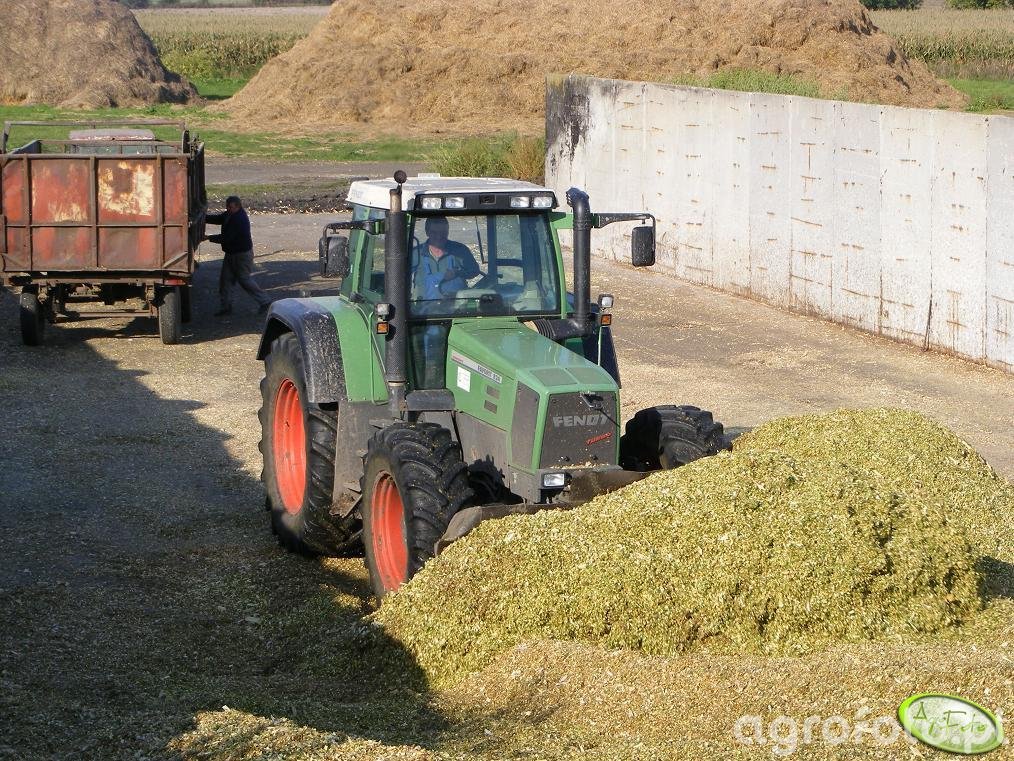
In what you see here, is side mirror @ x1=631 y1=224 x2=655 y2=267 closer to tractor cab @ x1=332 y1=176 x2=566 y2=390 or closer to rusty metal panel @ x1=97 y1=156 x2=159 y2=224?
tractor cab @ x1=332 y1=176 x2=566 y2=390

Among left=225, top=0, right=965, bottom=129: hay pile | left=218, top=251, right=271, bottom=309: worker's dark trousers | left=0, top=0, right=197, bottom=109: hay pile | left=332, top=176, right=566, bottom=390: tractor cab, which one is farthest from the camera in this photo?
left=0, top=0, right=197, bottom=109: hay pile

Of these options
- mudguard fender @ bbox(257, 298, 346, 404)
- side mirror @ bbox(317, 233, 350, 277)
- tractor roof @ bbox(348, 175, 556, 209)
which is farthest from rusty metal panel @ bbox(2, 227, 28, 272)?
side mirror @ bbox(317, 233, 350, 277)

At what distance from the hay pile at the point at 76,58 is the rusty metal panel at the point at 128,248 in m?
29.9

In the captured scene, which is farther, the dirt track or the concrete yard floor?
the concrete yard floor

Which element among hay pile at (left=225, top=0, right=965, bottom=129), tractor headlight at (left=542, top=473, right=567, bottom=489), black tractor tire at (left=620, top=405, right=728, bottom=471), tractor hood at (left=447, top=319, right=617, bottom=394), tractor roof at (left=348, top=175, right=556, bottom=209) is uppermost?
hay pile at (left=225, top=0, right=965, bottom=129)

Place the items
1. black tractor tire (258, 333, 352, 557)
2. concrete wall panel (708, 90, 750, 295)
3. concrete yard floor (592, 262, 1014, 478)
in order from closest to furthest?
black tractor tire (258, 333, 352, 557) → concrete yard floor (592, 262, 1014, 478) → concrete wall panel (708, 90, 750, 295)

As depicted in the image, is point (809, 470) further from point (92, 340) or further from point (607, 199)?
point (607, 199)

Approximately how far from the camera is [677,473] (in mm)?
7008

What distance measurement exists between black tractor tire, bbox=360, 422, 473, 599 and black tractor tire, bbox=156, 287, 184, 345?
8.78 m

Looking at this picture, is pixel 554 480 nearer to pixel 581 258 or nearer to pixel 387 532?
pixel 387 532

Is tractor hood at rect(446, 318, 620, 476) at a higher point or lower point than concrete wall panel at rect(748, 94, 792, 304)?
lower

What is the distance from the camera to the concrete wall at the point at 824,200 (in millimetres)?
15375

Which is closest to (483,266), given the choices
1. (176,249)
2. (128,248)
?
(176,249)

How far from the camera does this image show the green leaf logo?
5.20 metres
